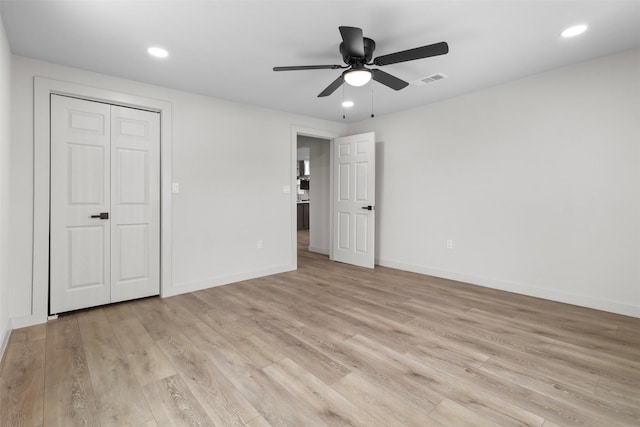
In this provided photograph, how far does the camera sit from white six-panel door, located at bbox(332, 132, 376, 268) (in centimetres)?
483

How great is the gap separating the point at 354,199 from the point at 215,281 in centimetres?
252

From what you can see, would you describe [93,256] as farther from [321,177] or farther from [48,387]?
[321,177]

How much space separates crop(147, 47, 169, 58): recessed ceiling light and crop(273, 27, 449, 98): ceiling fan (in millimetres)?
1071

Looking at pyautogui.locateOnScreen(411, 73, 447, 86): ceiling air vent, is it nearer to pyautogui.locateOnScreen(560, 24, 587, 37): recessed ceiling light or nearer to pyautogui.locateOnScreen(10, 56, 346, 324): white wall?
pyautogui.locateOnScreen(560, 24, 587, 37): recessed ceiling light

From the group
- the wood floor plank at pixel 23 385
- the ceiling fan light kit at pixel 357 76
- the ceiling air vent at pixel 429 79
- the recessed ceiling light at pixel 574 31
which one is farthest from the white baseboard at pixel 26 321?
the recessed ceiling light at pixel 574 31

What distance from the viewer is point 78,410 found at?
5.37ft

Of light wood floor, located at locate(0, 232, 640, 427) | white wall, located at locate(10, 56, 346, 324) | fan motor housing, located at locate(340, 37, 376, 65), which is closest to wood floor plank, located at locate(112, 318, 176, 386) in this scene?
light wood floor, located at locate(0, 232, 640, 427)

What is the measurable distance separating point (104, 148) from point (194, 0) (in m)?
1.97

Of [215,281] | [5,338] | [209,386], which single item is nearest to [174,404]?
[209,386]

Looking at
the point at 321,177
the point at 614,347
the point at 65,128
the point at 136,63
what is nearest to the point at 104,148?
the point at 65,128

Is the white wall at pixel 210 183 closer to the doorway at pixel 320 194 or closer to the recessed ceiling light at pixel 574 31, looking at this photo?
the doorway at pixel 320 194

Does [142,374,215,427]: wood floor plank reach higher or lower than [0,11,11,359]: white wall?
lower

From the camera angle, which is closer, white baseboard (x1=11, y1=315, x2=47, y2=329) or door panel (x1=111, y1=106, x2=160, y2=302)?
white baseboard (x1=11, y1=315, x2=47, y2=329)

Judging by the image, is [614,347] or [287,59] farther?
[287,59]
